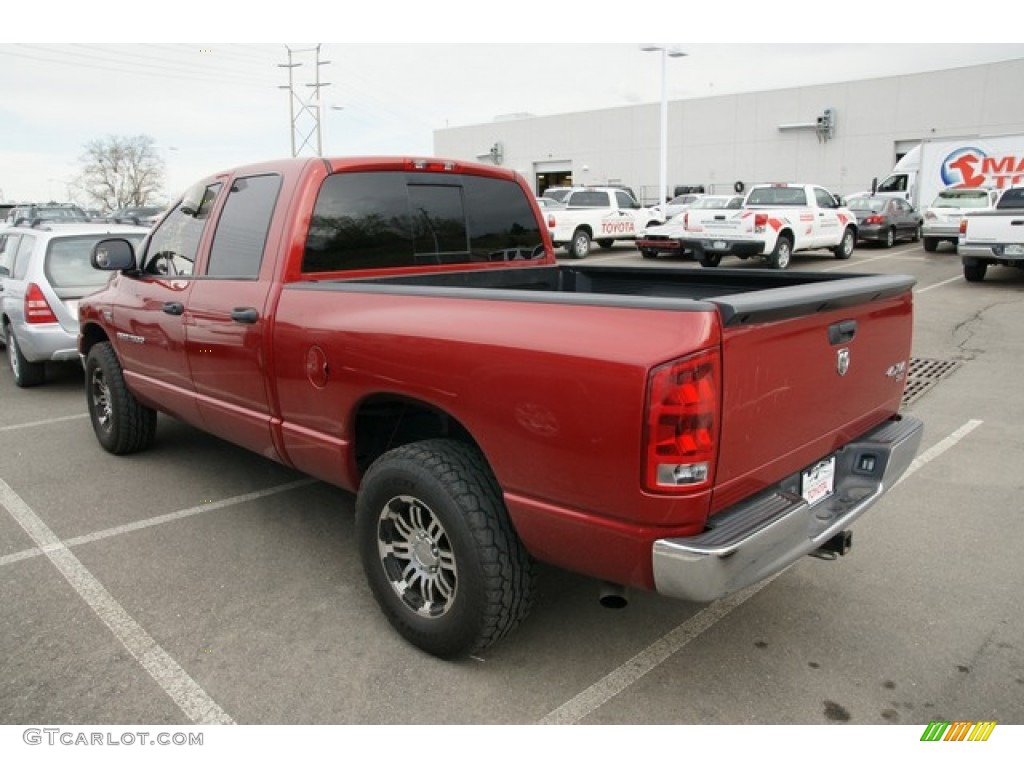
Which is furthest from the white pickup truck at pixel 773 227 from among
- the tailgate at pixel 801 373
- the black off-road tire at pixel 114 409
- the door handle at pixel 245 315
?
the door handle at pixel 245 315

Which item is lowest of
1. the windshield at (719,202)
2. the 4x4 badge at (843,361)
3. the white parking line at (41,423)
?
the white parking line at (41,423)

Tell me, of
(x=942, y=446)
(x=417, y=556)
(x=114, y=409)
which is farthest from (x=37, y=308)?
(x=942, y=446)

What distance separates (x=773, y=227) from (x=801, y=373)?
14.1 meters

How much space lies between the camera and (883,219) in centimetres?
2161

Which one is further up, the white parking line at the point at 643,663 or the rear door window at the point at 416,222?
the rear door window at the point at 416,222

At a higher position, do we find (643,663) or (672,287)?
(672,287)

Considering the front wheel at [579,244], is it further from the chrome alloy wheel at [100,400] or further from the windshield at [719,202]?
the chrome alloy wheel at [100,400]

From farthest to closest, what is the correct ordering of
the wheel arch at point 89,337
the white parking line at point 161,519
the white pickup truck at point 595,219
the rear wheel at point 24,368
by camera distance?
the white pickup truck at point 595,219
the rear wheel at point 24,368
the wheel arch at point 89,337
the white parking line at point 161,519

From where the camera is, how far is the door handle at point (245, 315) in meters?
3.68

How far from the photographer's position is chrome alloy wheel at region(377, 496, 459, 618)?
3004 mm

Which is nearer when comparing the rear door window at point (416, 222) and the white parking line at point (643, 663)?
the white parking line at point (643, 663)

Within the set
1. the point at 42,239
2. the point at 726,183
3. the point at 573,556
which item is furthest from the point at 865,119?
the point at 573,556

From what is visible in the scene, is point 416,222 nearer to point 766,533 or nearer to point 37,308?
point 766,533

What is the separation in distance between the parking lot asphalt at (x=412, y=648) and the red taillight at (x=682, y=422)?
96 cm
